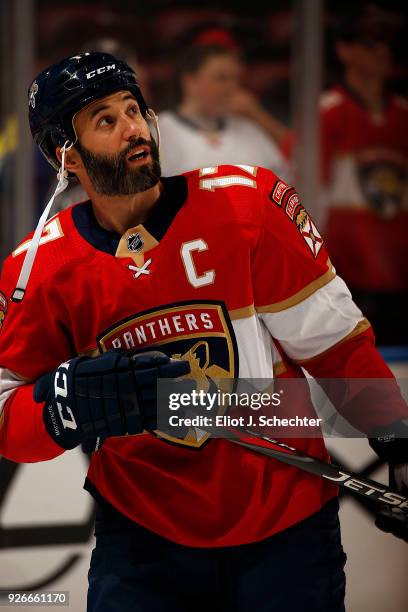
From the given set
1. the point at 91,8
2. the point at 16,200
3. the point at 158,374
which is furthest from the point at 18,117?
the point at 158,374

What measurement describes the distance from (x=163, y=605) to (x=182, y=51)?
251 centimetres

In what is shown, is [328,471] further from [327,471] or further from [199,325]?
[199,325]

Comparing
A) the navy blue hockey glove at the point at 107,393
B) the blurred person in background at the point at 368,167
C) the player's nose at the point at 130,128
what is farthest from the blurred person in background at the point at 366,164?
the navy blue hockey glove at the point at 107,393

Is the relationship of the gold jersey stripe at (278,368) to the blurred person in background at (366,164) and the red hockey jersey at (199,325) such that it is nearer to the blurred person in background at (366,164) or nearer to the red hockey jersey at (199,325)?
the red hockey jersey at (199,325)

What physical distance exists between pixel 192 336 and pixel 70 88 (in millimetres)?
395

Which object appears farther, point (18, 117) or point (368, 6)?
point (368, 6)

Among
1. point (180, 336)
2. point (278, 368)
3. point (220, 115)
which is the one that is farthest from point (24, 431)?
point (220, 115)

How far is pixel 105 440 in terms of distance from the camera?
1.41 metres

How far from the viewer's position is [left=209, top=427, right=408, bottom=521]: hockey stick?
1.31 metres

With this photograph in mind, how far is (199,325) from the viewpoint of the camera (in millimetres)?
1343

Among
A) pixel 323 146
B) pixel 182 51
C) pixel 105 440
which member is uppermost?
pixel 182 51

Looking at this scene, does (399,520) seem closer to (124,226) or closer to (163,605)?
(163,605)

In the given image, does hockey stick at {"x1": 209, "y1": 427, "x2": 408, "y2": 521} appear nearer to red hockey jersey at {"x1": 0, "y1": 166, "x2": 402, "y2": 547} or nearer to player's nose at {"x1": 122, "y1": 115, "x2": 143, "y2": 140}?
red hockey jersey at {"x1": 0, "y1": 166, "x2": 402, "y2": 547}

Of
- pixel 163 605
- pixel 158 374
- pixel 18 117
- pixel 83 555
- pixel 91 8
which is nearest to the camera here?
pixel 158 374
